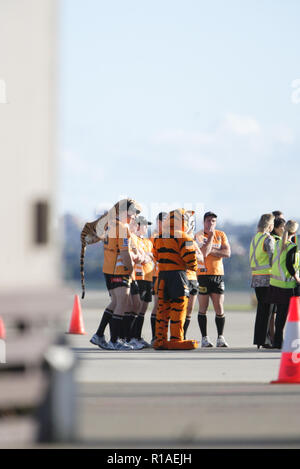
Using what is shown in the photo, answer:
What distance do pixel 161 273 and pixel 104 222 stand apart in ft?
3.24

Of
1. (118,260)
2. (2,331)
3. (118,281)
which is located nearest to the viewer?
(2,331)

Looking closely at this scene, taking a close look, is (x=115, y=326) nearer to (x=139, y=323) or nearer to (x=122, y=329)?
(x=122, y=329)

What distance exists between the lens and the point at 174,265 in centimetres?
1501

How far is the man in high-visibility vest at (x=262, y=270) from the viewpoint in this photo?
1602 centimetres

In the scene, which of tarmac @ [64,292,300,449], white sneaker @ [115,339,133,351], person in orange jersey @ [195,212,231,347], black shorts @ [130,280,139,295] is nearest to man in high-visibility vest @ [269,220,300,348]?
tarmac @ [64,292,300,449]

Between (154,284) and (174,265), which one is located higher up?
(174,265)

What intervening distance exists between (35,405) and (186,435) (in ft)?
5.33

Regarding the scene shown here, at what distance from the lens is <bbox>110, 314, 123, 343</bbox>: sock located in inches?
602

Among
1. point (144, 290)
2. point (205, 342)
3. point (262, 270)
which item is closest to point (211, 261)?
point (262, 270)

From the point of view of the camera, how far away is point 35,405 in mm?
6980

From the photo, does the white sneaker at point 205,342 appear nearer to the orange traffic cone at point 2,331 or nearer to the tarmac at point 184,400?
the tarmac at point 184,400

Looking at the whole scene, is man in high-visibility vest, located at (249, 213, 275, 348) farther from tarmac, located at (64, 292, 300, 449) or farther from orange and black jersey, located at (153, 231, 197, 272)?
orange and black jersey, located at (153, 231, 197, 272)
